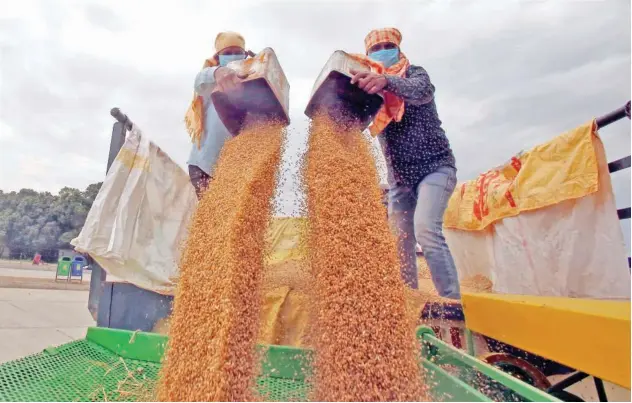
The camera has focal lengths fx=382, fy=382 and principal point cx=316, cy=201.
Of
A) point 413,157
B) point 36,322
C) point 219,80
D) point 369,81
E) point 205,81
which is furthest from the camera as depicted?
point 36,322

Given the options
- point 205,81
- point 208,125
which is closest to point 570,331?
point 205,81

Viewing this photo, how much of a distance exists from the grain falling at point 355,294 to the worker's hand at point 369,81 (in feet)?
1.48

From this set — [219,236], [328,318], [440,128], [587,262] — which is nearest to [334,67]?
[440,128]

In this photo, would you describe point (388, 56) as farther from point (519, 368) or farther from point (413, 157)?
point (519, 368)

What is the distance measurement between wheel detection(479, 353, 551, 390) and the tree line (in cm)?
2498

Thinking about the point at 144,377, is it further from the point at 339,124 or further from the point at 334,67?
the point at 334,67

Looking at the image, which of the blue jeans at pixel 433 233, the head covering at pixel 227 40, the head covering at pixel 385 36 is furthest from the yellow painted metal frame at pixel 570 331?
the head covering at pixel 227 40

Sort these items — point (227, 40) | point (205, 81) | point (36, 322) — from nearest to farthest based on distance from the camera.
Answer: point (205, 81) → point (227, 40) → point (36, 322)

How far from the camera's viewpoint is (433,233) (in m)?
2.03

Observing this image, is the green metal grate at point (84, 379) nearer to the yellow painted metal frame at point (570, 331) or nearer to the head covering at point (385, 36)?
the yellow painted metal frame at point (570, 331)

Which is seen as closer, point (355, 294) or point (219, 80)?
point (355, 294)

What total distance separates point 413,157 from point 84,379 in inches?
71.6

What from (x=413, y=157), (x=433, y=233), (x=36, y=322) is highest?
(x=413, y=157)

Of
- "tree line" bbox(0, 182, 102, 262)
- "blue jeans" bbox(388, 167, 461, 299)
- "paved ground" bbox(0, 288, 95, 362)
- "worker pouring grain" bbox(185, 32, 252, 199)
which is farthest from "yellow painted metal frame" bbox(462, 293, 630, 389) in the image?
"tree line" bbox(0, 182, 102, 262)
